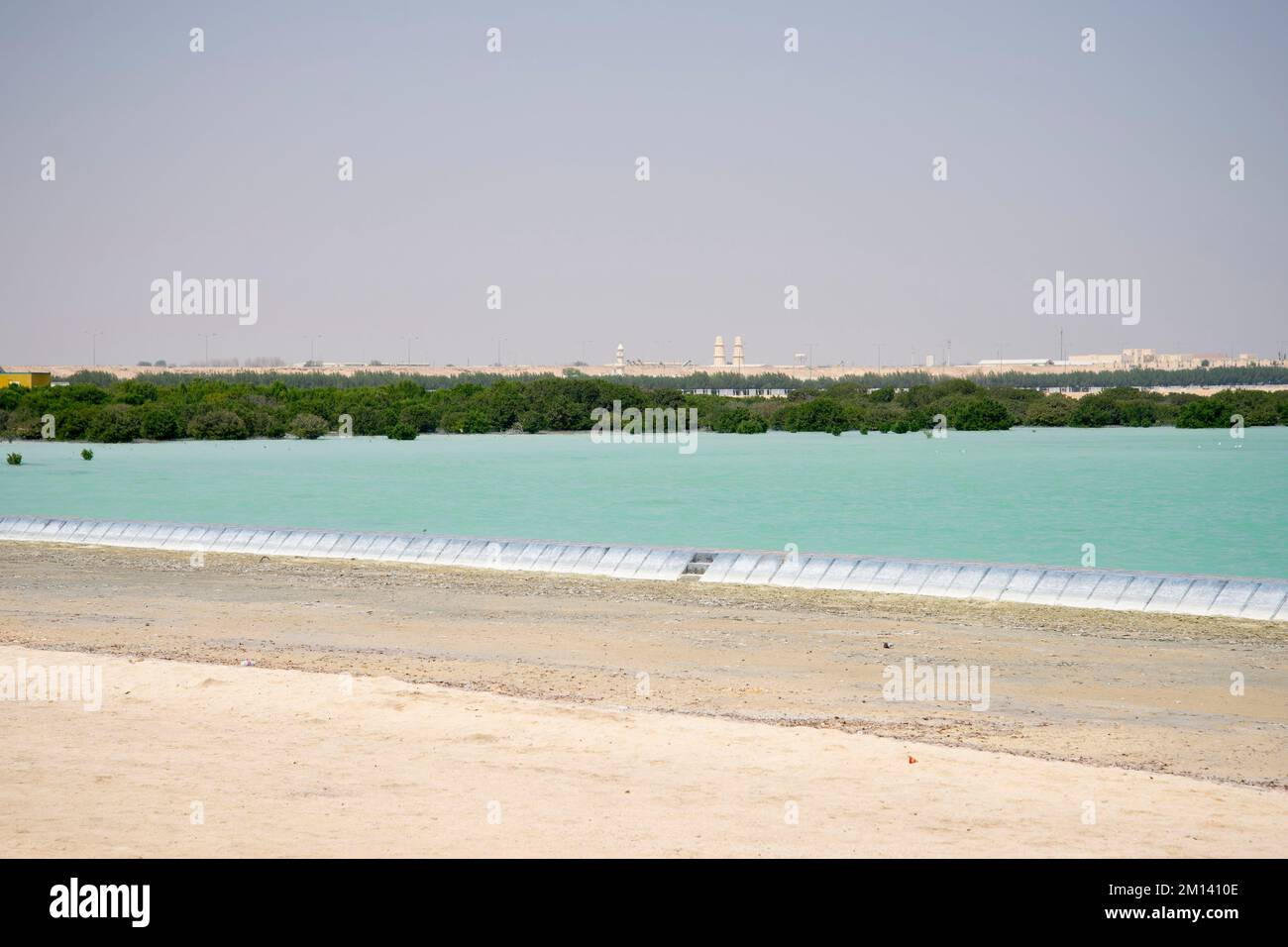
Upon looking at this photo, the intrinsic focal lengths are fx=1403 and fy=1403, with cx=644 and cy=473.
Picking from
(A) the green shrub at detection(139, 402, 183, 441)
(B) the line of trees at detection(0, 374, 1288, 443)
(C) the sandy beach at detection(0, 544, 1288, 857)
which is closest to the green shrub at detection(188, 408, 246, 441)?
(B) the line of trees at detection(0, 374, 1288, 443)

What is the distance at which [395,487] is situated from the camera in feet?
99.1

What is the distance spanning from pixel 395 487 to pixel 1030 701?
77.8 ft

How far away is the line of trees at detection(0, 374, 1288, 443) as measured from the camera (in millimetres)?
A: 50625

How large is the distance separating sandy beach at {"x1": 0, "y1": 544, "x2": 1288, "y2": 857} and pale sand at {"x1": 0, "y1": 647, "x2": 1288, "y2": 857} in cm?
2

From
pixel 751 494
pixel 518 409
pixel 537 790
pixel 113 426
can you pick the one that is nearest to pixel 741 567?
pixel 537 790

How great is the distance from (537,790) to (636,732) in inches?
43.5

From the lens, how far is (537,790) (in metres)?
5.65

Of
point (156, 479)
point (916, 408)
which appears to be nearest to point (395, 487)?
point (156, 479)

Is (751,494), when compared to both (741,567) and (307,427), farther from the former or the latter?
(307,427)

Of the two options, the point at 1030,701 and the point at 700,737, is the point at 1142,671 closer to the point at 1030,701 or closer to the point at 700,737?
the point at 1030,701
